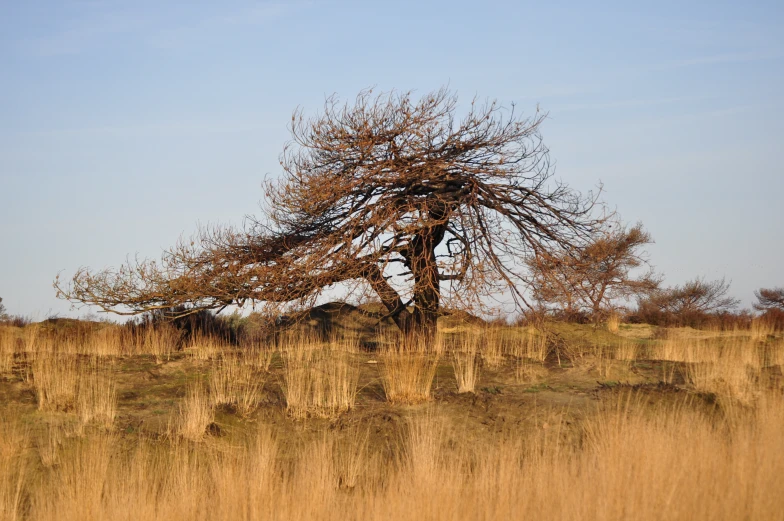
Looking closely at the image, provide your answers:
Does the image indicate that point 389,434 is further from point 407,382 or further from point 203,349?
point 203,349

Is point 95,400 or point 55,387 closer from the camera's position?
point 95,400

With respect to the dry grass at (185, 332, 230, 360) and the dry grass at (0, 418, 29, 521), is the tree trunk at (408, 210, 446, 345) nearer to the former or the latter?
the dry grass at (185, 332, 230, 360)

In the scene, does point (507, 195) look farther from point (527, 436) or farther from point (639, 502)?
point (639, 502)

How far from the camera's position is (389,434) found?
8656 millimetres

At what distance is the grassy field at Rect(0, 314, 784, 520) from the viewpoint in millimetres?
6270

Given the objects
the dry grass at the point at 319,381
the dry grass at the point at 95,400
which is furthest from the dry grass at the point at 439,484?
the dry grass at the point at 319,381

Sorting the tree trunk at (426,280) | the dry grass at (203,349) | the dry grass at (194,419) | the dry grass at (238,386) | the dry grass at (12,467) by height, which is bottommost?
the dry grass at (12,467)

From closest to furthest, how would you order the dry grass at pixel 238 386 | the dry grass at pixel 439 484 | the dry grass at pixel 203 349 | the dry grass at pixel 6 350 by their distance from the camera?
1. the dry grass at pixel 439 484
2. the dry grass at pixel 238 386
3. the dry grass at pixel 6 350
4. the dry grass at pixel 203 349

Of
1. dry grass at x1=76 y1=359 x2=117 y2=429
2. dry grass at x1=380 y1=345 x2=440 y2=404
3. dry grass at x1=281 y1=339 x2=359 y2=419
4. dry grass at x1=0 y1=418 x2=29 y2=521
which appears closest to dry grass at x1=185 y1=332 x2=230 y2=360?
dry grass at x1=281 y1=339 x2=359 y2=419

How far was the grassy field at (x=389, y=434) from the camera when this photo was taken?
6.27 meters

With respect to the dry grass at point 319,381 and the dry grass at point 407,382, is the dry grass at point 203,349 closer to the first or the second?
the dry grass at point 319,381

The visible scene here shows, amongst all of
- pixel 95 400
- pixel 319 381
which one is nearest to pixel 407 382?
pixel 319 381

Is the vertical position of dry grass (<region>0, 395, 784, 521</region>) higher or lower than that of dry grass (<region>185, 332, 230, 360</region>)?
lower

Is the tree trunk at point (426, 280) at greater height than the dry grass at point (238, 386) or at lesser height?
greater
